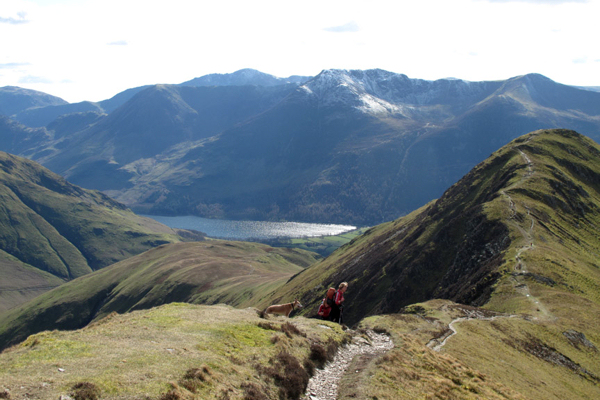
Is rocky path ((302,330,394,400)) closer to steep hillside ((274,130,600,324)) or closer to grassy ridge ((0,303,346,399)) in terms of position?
grassy ridge ((0,303,346,399))

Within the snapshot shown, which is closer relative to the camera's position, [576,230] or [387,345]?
[387,345]

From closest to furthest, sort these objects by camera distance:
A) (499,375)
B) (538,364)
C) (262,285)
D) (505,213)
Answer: (499,375)
(538,364)
(505,213)
(262,285)

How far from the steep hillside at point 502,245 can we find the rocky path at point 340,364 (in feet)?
91.7

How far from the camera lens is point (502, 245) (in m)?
82.5

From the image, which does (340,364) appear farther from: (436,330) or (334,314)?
(436,330)

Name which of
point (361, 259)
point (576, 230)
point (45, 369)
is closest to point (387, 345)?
point (45, 369)

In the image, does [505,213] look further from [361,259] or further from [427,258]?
[361,259]

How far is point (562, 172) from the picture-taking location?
4783 inches

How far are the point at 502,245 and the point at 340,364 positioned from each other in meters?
62.5

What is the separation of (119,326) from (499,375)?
30.9 meters

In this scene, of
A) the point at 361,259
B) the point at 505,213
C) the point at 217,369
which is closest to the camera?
the point at 217,369

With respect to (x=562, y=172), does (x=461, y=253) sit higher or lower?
lower

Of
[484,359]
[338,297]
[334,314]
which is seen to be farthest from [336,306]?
[484,359]

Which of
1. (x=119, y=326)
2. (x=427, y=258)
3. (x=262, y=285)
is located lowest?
(x=262, y=285)
